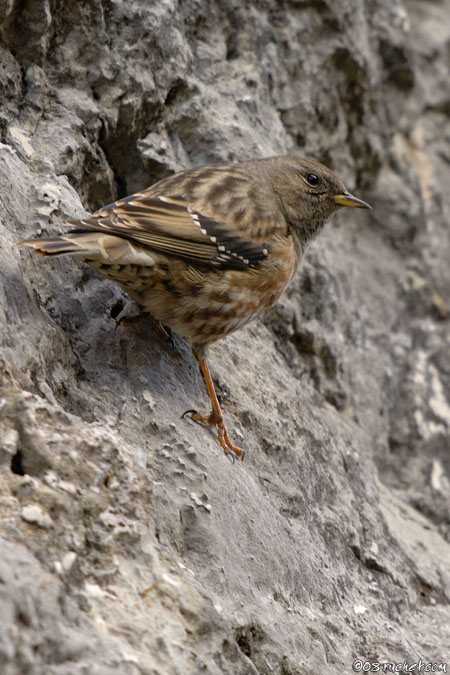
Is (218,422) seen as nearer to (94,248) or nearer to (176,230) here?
(176,230)

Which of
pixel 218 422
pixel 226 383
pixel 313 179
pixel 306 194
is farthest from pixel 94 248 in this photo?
pixel 313 179

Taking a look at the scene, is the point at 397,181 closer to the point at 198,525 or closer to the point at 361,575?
the point at 361,575

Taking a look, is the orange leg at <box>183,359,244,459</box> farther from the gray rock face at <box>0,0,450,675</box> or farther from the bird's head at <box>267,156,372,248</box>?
the bird's head at <box>267,156,372,248</box>

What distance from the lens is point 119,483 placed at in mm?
2855

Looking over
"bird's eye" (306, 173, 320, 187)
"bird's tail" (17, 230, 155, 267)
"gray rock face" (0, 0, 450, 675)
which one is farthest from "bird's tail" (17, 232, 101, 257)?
"bird's eye" (306, 173, 320, 187)

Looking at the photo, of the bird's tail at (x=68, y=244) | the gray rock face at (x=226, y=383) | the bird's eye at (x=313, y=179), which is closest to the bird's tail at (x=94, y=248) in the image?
the bird's tail at (x=68, y=244)

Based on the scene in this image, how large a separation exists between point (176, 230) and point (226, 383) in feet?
3.19

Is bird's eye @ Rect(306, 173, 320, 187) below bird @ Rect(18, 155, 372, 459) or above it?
above

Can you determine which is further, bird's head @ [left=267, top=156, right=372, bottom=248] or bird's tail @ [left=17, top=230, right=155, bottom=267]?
bird's head @ [left=267, top=156, right=372, bottom=248]

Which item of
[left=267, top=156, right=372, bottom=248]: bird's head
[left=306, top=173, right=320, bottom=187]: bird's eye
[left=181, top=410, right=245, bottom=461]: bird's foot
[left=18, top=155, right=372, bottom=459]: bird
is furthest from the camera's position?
[left=306, top=173, right=320, bottom=187]: bird's eye

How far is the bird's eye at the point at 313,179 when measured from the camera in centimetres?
512

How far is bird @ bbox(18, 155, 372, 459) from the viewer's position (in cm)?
359

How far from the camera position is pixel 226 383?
4.39 metres

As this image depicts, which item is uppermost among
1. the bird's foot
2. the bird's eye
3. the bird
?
the bird's eye
